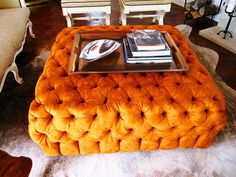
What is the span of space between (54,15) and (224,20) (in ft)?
7.73

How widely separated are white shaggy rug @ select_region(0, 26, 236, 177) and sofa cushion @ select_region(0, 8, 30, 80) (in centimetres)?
54

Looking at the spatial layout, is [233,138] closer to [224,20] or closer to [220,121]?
[220,121]

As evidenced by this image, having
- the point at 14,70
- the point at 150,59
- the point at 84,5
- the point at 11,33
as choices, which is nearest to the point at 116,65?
the point at 150,59

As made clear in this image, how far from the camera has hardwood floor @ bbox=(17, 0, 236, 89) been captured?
205 centimetres

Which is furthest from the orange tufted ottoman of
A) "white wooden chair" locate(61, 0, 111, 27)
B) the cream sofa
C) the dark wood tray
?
"white wooden chair" locate(61, 0, 111, 27)

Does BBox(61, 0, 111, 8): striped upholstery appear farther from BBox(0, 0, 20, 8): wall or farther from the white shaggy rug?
the white shaggy rug

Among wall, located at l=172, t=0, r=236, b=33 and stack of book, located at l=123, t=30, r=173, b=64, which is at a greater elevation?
stack of book, located at l=123, t=30, r=173, b=64

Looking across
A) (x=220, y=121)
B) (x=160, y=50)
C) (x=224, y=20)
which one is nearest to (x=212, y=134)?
(x=220, y=121)

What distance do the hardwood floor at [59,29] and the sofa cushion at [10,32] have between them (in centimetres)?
37

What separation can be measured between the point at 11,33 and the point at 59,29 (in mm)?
1054

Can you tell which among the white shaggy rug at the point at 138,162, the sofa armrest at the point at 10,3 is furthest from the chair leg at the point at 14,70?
the sofa armrest at the point at 10,3

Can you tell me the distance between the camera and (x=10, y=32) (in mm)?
1722

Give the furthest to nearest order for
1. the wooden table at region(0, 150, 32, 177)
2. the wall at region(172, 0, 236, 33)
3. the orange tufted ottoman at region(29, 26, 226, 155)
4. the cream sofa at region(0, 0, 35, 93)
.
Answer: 1. the wall at region(172, 0, 236, 33)
2. the cream sofa at region(0, 0, 35, 93)
3. the orange tufted ottoman at region(29, 26, 226, 155)
4. the wooden table at region(0, 150, 32, 177)

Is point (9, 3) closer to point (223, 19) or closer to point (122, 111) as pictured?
point (122, 111)
